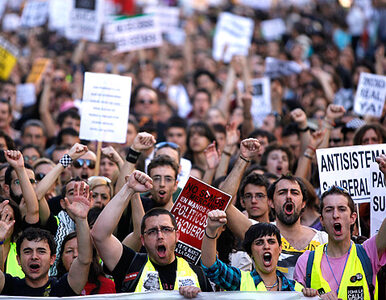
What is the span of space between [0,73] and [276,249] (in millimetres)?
8313

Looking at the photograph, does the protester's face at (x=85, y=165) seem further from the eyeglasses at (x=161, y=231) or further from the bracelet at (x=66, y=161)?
the eyeglasses at (x=161, y=231)

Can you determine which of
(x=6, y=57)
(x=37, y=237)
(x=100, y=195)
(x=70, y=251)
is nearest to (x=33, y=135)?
(x=100, y=195)

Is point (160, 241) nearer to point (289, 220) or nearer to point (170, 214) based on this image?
point (170, 214)

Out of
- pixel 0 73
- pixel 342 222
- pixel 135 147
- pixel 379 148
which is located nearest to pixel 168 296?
pixel 342 222

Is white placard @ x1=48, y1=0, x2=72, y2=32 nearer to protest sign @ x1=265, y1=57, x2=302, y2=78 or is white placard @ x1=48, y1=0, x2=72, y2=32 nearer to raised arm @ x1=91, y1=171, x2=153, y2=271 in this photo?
protest sign @ x1=265, y1=57, x2=302, y2=78

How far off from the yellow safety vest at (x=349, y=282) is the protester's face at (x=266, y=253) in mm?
328

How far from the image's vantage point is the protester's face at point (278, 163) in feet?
29.9

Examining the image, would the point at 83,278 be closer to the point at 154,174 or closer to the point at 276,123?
the point at 154,174

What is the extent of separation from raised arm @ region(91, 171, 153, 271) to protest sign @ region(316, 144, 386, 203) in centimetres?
210

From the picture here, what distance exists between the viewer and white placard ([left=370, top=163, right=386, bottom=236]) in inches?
292

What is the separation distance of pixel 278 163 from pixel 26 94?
5434 mm

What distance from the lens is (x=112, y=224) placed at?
6.28 meters

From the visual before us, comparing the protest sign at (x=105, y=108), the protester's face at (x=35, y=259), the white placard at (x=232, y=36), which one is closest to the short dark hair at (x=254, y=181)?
the protest sign at (x=105, y=108)

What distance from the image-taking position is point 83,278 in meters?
6.29
